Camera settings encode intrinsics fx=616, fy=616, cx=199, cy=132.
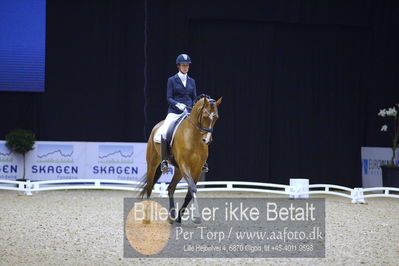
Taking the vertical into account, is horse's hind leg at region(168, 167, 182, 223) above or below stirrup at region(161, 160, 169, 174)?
below

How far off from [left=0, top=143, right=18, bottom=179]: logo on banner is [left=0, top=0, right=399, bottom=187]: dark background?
1.28 m

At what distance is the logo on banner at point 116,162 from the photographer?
A: 1268cm

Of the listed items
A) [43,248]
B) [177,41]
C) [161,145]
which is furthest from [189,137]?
[177,41]

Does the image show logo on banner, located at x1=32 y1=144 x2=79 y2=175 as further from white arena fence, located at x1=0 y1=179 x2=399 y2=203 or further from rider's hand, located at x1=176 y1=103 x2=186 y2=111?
rider's hand, located at x1=176 y1=103 x2=186 y2=111

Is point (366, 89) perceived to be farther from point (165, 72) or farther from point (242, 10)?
point (165, 72)

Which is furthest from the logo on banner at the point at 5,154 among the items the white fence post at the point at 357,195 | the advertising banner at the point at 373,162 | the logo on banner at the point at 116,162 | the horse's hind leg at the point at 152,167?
the advertising banner at the point at 373,162

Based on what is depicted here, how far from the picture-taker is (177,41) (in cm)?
1387

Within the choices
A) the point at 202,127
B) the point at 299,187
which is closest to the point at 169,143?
the point at 202,127

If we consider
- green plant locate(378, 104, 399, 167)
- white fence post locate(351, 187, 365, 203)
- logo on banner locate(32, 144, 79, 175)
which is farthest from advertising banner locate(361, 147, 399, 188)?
logo on banner locate(32, 144, 79, 175)

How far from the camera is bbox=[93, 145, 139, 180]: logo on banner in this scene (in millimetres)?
12680

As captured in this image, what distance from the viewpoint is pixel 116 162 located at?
12.7m

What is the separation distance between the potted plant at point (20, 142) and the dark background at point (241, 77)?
1270 mm

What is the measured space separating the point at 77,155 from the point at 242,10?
5.03 meters

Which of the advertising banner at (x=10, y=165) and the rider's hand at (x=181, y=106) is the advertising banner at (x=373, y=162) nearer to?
the rider's hand at (x=181, y=106)
